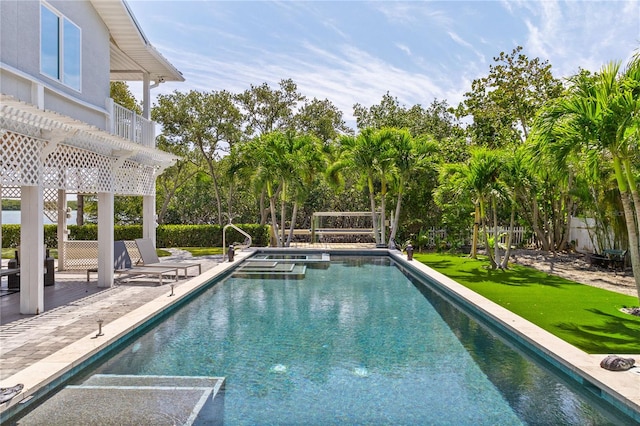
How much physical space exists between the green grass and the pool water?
3.44 feet

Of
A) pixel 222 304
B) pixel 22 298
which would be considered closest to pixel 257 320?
pixel 222 304

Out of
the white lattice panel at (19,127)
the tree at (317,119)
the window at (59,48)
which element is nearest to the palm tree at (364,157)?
the tree at (317,119)

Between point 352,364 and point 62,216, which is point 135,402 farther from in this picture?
point 62,216

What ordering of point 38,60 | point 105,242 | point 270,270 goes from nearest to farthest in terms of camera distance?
point 38,60 < point 105,242 < point 270,270

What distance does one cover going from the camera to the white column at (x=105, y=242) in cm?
1058

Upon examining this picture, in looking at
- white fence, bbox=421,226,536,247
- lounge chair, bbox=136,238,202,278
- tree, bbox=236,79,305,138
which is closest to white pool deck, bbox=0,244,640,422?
lounge chair, bbox=136,238,202,278

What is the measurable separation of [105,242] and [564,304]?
10.3m

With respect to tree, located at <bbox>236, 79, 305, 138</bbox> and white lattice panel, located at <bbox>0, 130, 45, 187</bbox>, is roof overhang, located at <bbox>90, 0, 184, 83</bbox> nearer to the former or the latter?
white lattice panel, located at <bbox>0, 130, 45, 187</bbox>

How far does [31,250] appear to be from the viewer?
7684mm

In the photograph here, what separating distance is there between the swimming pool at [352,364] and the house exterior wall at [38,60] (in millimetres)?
4828

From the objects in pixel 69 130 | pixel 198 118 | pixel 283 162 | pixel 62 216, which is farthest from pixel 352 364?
pixel 198 118

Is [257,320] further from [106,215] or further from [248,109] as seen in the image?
[248,109]

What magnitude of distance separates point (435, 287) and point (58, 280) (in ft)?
32.3

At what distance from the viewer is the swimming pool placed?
4.80m
